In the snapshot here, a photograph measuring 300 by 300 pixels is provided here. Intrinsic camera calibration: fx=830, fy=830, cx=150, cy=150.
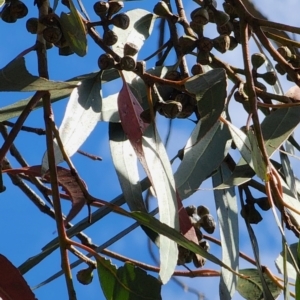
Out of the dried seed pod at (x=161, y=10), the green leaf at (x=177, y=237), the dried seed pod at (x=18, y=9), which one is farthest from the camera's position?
the dried seed pod at (x=161, y=10)

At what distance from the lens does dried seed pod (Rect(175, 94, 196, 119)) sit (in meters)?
0.92

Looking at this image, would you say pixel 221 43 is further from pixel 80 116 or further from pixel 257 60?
pixel 80 116

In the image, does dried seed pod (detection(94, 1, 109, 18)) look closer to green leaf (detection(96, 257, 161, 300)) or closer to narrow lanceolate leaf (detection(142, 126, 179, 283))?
narrow lanceolate leaf (detection(142, 126, 179, 283))

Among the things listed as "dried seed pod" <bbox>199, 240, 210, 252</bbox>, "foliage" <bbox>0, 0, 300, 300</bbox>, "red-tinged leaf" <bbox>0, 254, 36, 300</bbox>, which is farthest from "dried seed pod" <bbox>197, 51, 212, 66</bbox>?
"red-tinged leaf" <bbox>0, 254, 36, 300</bbox>

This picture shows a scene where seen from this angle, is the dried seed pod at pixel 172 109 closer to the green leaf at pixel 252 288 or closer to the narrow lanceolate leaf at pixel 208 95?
the narrow lanceolate leaf at pixel 208 95

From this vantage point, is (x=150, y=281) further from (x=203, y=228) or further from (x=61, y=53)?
(x=61, y=53)

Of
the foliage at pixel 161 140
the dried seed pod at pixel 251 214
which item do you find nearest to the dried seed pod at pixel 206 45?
the foliage at pixel 161 140

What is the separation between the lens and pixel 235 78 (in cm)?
100

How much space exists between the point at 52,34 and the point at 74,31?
0.02 metres

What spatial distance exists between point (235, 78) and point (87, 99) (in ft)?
0.63

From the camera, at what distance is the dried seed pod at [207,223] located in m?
0.97

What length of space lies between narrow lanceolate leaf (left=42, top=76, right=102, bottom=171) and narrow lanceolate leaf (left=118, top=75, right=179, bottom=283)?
0.04 m

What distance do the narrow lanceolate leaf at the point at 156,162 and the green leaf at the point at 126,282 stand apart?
0.23ft

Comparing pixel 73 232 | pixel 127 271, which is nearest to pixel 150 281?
pixel 127 271
